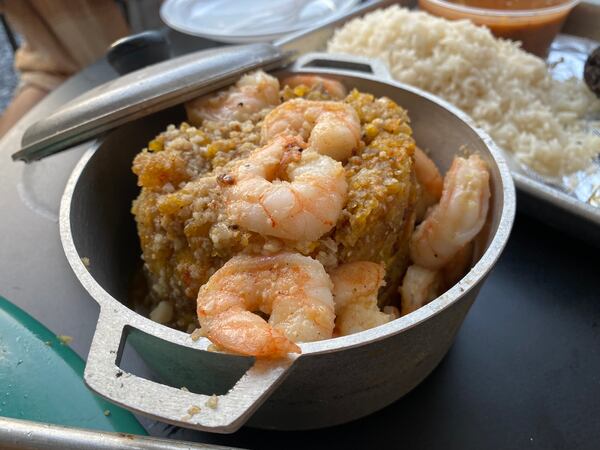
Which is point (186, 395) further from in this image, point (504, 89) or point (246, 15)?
point (246, 15)

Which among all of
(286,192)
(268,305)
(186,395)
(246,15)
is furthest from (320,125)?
(246,15)

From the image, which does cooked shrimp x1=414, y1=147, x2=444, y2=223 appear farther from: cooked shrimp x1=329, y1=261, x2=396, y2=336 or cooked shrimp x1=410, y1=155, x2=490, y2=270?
cooked shrimp x1=329, y1=261, x2=396, y2=336

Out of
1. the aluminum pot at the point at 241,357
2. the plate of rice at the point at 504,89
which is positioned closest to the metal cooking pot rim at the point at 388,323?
the aluminum pot at the point at 241,357

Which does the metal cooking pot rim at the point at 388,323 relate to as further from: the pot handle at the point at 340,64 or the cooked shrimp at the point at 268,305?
the pot handle at the point at 340,64

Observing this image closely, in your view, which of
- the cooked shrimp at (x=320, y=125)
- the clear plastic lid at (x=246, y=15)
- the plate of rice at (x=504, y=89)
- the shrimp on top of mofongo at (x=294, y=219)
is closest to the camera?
the shrimp on top of mofongo at (x=294, y=219)

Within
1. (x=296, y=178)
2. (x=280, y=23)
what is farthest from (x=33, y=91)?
(x=296, y=178)

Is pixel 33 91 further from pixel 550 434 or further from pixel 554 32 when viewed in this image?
pixel 550 434
